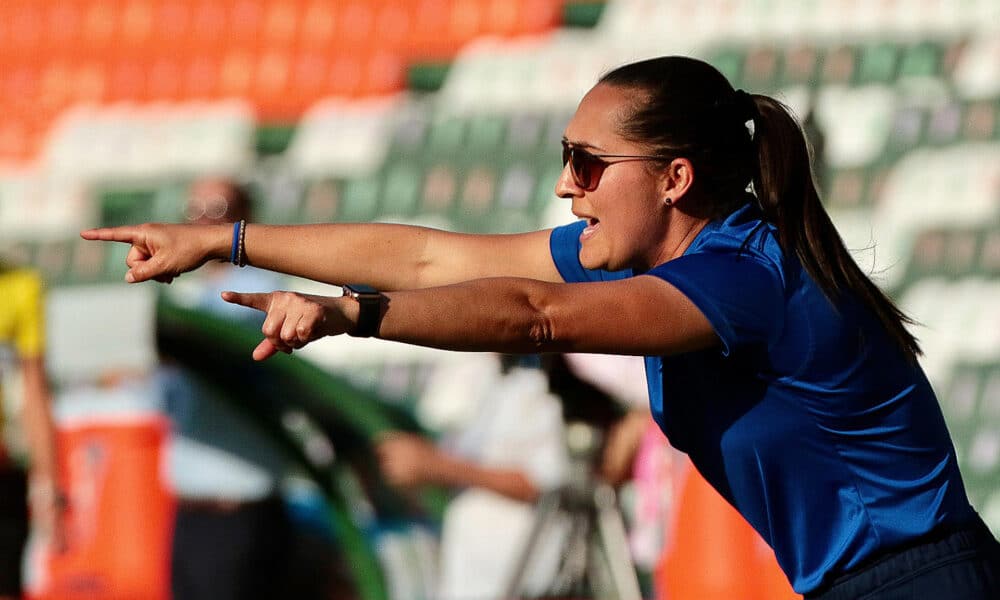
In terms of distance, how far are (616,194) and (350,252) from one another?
0.57m

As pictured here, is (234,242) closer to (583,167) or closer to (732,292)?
(583,167)

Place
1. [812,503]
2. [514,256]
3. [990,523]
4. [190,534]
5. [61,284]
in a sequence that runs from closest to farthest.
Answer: [812,503]
[514,256]
[190,534]
[990,523]
[61,284]

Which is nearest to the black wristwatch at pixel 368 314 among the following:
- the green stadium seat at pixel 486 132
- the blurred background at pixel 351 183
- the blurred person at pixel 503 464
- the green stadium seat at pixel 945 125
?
the blurred background at pixel 351 183

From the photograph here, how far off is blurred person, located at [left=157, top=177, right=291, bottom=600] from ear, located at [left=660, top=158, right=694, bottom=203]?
334cm

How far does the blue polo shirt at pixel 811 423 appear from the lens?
224 cm

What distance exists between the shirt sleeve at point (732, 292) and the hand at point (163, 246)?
Answer: 0.81 m

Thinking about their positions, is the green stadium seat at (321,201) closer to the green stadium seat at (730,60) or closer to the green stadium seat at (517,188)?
the green stadium seat at (517,188)

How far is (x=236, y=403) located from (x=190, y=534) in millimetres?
502

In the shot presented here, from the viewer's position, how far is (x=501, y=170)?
33.8ft

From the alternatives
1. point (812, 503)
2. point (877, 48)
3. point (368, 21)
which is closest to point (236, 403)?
point (812, 503)

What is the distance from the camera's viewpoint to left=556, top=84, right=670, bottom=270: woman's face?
92.0 inches

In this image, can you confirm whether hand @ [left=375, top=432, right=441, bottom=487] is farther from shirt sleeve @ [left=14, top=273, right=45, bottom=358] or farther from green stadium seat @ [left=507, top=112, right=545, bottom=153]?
green stadium seat @ [left=507, top=112, right=545, bottom=153]

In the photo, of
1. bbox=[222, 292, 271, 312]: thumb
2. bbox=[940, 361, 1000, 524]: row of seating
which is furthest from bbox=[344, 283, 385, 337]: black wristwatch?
bbox=[940, 361, 1000, 524]: row of seating

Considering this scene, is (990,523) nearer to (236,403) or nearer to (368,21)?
(236,403)
